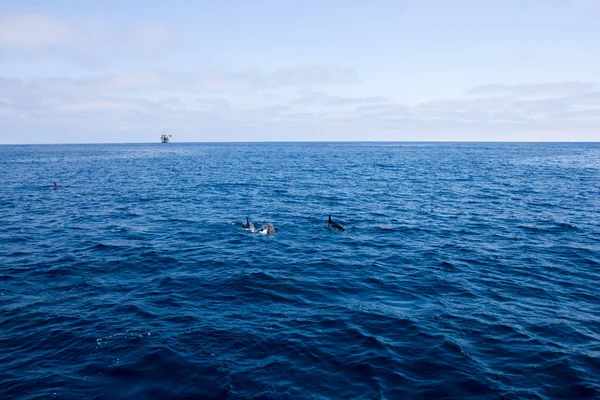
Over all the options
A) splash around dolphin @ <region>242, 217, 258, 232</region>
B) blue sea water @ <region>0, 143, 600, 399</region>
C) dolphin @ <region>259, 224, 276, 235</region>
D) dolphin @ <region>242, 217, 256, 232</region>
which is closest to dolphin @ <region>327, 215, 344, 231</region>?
blue sea water @ <region>0, 143, 600, 399</region>

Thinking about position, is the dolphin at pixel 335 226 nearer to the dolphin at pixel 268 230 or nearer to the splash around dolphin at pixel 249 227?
the dolphin at pixel 268 230

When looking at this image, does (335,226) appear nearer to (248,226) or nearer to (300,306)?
(248,226)

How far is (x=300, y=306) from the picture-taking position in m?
17.8

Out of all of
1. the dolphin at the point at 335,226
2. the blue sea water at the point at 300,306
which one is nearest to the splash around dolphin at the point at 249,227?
the blue sea water at the point at 300,306

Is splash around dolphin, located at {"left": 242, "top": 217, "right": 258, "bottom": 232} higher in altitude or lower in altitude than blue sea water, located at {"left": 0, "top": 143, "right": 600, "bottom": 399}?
higher

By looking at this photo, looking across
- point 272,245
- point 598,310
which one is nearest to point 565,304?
point 598,310

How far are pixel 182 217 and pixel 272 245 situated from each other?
45.1 ft

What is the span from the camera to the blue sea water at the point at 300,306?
40.2ft

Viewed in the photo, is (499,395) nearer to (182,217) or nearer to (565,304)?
(565,304)

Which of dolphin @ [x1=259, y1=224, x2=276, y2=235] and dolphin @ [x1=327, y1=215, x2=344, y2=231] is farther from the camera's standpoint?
dolphin @ [x1=327, y1=215, x2=344, y2=231]

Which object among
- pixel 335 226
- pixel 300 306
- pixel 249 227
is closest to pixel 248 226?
pixel 249 227

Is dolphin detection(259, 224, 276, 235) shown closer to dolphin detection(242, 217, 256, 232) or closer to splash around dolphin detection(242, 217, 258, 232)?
splash around dolphin detection(242, 217, 258, 232)

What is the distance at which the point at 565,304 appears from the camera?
58.1ft

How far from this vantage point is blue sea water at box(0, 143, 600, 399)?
12.2 meters
